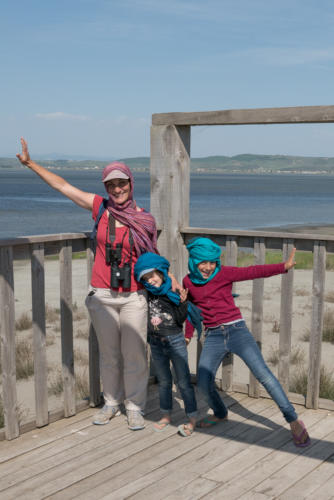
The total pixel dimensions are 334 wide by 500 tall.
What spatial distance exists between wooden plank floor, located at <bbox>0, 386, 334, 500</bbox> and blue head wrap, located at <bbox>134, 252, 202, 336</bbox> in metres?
0.78

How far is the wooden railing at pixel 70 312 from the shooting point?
3660 millimetres

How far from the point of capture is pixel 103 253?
3844mm

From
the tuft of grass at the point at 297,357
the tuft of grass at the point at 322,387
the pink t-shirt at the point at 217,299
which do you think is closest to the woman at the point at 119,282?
the pink t-shirt at the point at 217,299

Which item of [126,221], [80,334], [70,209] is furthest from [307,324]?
[70,209]

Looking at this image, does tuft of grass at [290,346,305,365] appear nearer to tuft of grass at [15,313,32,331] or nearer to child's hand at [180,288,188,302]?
child's hand at [180,288,188,302]

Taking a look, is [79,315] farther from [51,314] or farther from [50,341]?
[50,341]

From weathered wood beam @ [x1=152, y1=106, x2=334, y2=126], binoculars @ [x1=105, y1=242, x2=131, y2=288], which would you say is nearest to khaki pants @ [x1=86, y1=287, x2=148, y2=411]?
binoculars @ [x1=105, y1=242, x2=131, y2=288]

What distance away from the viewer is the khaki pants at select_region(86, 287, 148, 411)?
386 cm

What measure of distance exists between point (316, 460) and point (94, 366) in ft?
5.73

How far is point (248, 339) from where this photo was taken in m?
3.75

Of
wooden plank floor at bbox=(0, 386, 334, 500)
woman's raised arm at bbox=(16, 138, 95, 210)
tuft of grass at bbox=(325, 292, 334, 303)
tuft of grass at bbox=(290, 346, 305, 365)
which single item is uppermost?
woman's raised arm at bbox=(16, 138, 95, 210)

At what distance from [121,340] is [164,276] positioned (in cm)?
57

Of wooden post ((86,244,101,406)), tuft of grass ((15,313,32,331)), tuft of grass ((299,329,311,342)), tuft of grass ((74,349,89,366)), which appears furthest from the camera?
tuft of grass ((15,313,32,331))

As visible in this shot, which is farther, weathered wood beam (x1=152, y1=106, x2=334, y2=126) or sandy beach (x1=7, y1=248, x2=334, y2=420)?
sandy beach (x1=7, y1=248, x2=334, y2=420)
